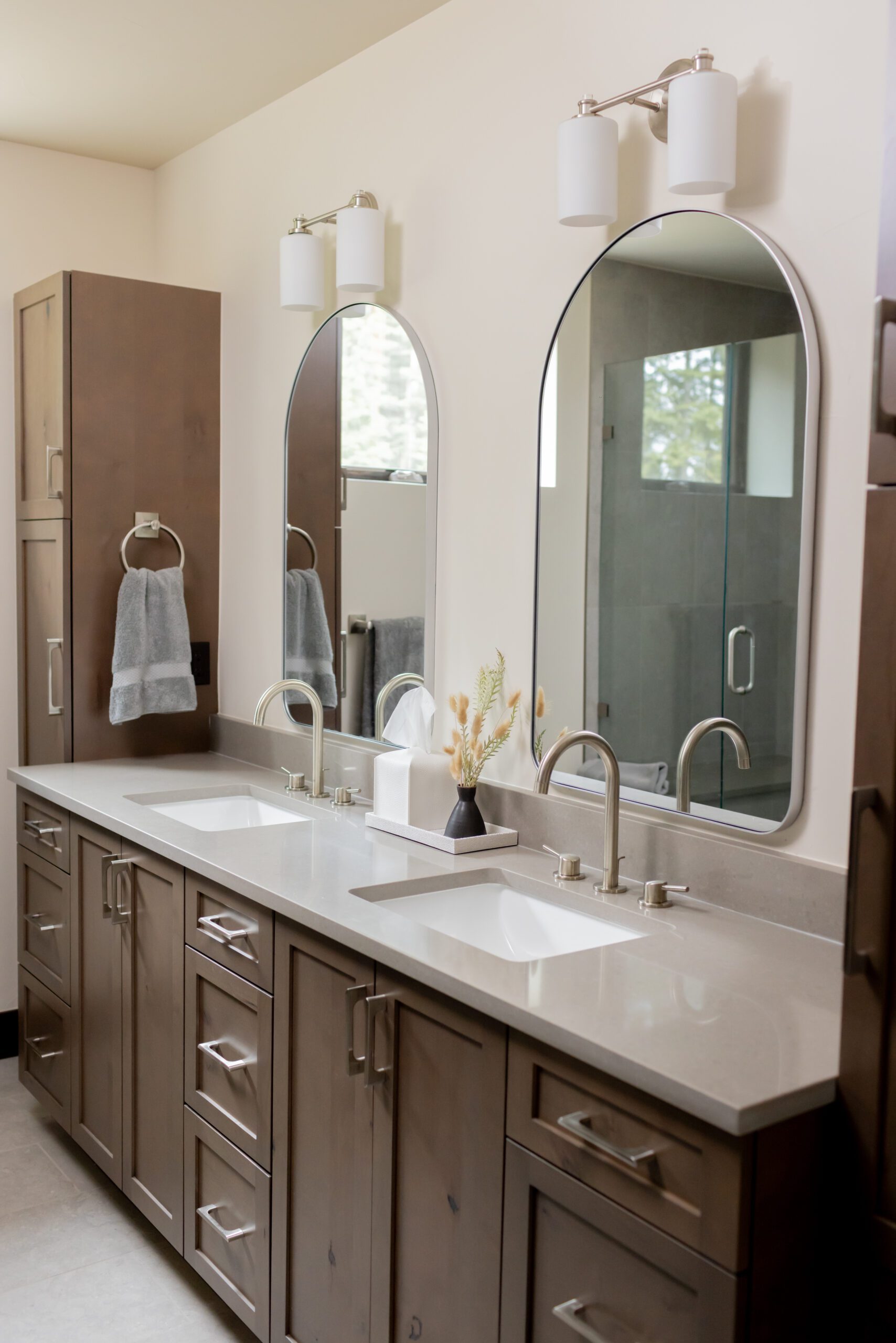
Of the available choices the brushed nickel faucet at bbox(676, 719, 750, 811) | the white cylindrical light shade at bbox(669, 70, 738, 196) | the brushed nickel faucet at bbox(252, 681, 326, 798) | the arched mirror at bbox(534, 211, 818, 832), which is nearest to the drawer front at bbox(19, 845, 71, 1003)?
the brushed nickel faucet at bbox(252, 681, 326, 798)

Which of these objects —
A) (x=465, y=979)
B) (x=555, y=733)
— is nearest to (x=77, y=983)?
(x=555, y=733)

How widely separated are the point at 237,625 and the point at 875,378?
2331mm

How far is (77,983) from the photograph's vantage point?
8.93 feet

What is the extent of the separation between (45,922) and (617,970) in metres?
1.86

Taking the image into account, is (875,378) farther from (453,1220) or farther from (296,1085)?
(296,1085)

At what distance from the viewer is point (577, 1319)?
1.33 metres

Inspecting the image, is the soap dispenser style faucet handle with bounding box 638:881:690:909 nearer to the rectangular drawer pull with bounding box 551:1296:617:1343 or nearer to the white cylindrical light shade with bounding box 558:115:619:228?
the rectangular drawer pull with bounding box 551:1296:617:1343

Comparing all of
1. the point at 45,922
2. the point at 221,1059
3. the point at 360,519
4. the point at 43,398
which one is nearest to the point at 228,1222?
the point at 221,1059

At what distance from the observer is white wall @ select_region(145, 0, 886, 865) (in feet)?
5.43

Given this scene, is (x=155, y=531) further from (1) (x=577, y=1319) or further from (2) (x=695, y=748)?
(1) (x=577, y=1319)

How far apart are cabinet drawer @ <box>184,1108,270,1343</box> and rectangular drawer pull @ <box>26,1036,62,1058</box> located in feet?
2.48

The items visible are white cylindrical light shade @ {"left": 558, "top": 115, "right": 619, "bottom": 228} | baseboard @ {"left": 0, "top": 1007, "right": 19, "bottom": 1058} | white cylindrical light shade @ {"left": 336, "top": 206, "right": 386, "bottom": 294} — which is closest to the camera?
white cylindrical light shade @ {"left": 558, "top": 115, "right": 619, "bottom": 228}

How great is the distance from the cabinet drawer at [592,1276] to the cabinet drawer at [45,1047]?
167 cm

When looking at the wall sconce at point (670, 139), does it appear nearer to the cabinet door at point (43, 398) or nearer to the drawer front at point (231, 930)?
the drawer front at point (231, 930)
